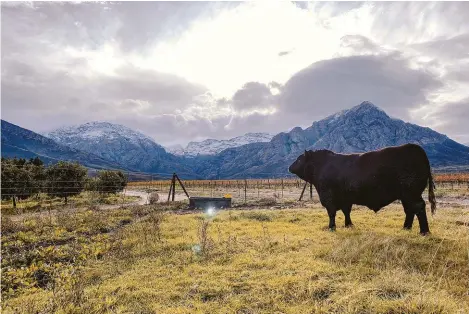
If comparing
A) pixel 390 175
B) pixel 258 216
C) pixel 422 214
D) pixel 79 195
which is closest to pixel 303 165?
pixel 258 216

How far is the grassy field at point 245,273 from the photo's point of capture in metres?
5.32

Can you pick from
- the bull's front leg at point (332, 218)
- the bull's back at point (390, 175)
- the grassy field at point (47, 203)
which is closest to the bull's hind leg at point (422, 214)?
the bull's back at point (390, 175)

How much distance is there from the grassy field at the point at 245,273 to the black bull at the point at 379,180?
98cm

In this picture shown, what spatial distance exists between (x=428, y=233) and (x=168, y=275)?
7.95m

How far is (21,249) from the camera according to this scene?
1047 centimetres

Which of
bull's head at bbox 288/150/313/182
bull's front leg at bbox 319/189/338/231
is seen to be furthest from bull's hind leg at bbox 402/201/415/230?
bull's head at bbox 288/150/313/182

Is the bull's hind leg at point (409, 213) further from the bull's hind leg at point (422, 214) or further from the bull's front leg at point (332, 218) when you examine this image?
the bull's front leg at point (332, 218)

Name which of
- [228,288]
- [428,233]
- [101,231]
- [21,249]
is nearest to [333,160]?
[428,233]

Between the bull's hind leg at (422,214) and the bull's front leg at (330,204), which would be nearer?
the bull's hind leg at (422,214)

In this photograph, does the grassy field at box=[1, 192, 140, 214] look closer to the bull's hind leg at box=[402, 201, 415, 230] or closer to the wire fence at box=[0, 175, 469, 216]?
the wire fence at box=[0, 175, 469, 216]

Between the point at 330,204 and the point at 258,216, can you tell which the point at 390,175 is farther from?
the point at 258,216

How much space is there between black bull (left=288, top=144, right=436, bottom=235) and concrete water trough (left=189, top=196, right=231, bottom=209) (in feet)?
39.7

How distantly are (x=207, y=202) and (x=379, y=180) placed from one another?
50.9ft

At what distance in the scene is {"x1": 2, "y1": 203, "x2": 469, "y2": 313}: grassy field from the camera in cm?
532
